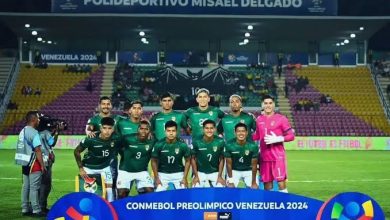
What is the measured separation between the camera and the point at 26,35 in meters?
45.7

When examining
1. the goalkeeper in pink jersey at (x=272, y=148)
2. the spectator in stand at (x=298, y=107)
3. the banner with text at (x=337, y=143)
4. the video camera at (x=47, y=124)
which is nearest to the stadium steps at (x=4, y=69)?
the spectator in stand at (x=298, y=107)

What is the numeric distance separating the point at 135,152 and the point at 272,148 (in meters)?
2.33

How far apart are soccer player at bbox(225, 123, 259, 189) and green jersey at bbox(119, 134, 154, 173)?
4.11 feet

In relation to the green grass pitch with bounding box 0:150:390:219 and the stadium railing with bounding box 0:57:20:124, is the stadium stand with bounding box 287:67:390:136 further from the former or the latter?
the stadium railing with bounding box 0:57:20:124

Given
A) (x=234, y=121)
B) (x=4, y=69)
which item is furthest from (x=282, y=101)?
(x=234, y=121)

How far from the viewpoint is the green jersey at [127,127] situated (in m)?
10.9

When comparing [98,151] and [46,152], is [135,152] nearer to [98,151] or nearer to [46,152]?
[98,151]

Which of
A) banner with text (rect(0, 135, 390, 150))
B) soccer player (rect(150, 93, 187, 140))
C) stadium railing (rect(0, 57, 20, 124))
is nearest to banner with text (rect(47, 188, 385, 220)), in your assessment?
soccer player (rect(150, 93, 187, 140))

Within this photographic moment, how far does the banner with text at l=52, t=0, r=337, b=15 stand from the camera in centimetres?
→ 3778

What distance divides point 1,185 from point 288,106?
2741 cm

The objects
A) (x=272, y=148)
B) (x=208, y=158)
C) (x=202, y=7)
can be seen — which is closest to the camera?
(x=208, y=158)

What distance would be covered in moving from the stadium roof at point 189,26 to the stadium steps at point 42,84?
103 inches

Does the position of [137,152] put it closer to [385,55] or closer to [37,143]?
[37,143]

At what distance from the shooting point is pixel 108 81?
44.6 m
